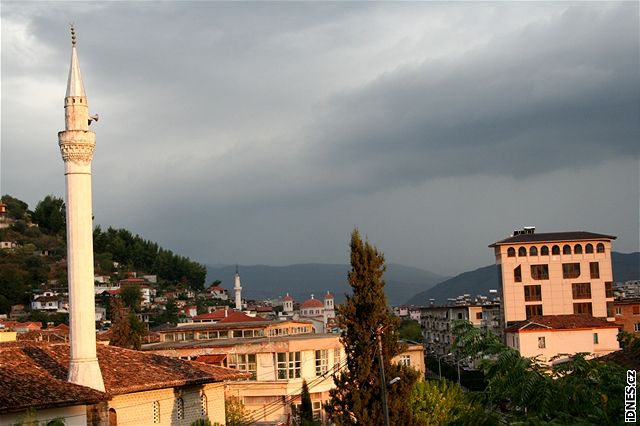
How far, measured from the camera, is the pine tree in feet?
94.1

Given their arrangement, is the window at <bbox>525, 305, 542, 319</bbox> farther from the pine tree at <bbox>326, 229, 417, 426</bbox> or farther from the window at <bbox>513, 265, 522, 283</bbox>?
the pine tree at <bbox>326, 229, 417, 426</bbox>

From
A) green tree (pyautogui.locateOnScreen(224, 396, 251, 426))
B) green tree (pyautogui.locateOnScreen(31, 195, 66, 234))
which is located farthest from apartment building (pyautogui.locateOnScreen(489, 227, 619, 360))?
green tree (pyautogui.locateOnScreen(31, 195, 66, 234))

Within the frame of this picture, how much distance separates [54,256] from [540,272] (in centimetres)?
8559

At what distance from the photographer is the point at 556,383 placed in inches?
642

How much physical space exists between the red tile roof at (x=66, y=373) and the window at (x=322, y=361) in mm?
8091

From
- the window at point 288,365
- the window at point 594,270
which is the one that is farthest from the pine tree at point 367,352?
the window at point 594,270

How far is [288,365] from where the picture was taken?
143ft

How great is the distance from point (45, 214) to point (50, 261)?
67.7 ft

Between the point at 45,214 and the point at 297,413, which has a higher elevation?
the point at 45,214

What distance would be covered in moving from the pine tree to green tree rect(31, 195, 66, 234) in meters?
135

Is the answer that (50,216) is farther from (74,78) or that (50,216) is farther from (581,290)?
(74,78)

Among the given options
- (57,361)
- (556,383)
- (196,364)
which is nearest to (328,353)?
(196,364)

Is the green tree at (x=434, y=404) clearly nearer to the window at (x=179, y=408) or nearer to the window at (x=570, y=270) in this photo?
the window at (x=179, y=408)

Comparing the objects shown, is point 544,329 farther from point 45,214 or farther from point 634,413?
point 45,214
